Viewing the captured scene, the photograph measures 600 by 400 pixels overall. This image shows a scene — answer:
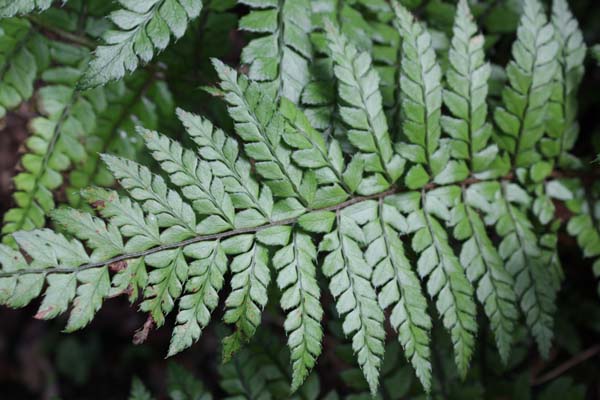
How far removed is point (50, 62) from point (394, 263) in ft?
5.12

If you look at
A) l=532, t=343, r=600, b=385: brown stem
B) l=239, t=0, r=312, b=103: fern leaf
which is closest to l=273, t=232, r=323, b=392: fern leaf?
l=239, t=0, r=312, b=103: fern leaf

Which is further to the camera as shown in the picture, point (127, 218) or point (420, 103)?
point (420, 103)

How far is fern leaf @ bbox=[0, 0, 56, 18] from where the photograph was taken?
1.51 meters

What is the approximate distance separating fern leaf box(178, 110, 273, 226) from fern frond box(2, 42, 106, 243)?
0.75 m

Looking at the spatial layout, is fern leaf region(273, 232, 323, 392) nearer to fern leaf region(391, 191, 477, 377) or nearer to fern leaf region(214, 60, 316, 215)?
fern leaf region(214, 60, 316, 215)

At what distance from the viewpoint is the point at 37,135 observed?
2.08m

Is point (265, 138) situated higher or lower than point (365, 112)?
higher

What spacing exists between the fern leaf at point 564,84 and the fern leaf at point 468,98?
261 mm

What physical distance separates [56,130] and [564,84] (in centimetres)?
192

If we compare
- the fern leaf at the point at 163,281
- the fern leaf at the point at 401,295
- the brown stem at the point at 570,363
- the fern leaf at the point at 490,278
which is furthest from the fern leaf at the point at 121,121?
the brown stem at the point at 570,363

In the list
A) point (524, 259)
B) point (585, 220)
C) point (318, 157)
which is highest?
point (318, 157)

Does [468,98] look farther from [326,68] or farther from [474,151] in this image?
[326,68]

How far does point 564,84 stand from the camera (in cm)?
194

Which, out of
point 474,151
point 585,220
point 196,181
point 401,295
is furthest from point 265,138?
point 585,220
